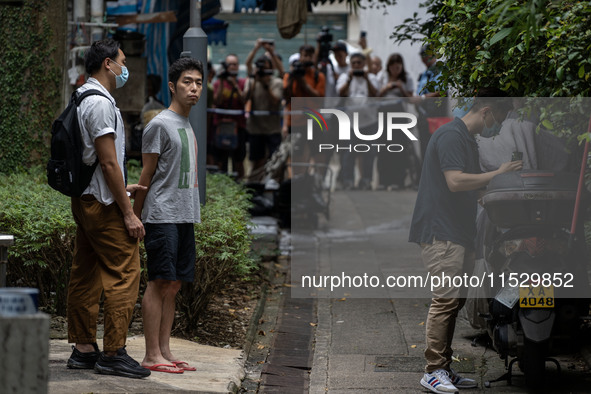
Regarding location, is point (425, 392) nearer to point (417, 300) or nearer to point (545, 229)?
point (545, 229)

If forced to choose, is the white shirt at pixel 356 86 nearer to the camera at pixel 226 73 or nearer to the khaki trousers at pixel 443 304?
the camera at pixel 226 73

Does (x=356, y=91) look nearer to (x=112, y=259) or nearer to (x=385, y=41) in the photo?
(x=385, y=41)

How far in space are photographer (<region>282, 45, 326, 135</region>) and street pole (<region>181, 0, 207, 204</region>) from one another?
24.9 ft

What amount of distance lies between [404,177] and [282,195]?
2800 mm

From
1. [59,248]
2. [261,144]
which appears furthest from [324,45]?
[59,248]

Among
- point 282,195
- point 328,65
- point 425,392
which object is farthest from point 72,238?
point 328,65

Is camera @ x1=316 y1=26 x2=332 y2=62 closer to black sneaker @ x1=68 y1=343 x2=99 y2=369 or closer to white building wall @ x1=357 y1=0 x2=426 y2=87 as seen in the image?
white building wall @ x1=357 y1=0 x2=426 y2=87

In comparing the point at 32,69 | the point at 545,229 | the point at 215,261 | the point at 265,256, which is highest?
the point at 32,69

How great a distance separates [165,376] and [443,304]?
5.78 feet

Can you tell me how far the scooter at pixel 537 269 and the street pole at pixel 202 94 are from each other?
2.57 meters

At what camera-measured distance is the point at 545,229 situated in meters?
6.57

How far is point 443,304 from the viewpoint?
6582 millimetres

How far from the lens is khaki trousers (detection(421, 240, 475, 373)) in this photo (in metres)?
6.55

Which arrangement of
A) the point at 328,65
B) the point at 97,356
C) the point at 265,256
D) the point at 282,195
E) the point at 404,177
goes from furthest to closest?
the point at 328,65 → the point at 404,177 → the point at 282,195 → the point at 265,256 → the point at 97,356
